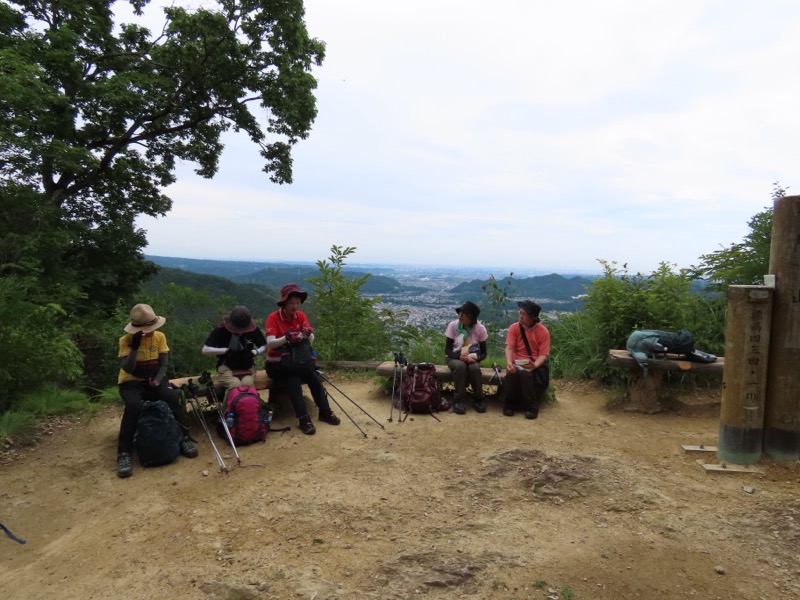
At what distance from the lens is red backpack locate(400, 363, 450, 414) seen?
230 inches

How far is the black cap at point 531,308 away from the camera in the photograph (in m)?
5.90

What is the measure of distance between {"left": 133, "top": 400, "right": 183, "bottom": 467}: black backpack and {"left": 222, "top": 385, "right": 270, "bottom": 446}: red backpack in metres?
0.52

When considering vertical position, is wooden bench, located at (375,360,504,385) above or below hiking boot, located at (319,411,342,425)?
above

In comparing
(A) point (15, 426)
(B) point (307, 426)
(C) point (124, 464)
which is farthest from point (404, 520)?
(A) point (15, 426)

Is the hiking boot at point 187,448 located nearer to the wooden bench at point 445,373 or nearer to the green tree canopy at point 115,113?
the wooden bench at point 445,373

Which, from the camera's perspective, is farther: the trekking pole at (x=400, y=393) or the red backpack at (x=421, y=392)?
the red backpack at (x=421, y=392)

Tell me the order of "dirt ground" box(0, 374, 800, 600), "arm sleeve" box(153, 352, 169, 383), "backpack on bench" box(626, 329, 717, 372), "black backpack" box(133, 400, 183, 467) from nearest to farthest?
1. "dirt ground" box(0, 374, 800, 600)
2. "black backpack" box(133, 400, 183, 467)
3. "arm sleeve" box(153, 352, 169, 383)
4. "backpack on bench" box(626, 329, 717, 372)

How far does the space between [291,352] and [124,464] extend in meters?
1.91

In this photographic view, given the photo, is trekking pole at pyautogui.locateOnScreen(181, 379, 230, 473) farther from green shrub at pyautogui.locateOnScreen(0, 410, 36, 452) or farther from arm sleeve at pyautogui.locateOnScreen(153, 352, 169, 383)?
green shrub at pyautogui.locateOnScreen(0, 410, 36, 452)

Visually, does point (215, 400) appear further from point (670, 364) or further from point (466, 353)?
point (670, 364)

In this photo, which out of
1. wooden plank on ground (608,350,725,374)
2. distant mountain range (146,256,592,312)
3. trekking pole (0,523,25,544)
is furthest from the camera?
distant mountain range (146,256,592,312)

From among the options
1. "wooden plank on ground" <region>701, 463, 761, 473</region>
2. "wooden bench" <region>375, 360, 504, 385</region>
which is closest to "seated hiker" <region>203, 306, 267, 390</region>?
"wooden bench" <region>375, 360, 504, 385</region>

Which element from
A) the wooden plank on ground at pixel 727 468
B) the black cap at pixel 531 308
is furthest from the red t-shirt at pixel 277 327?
the wooden plank on ground at pixel 727 468

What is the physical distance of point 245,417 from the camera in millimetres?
4793
